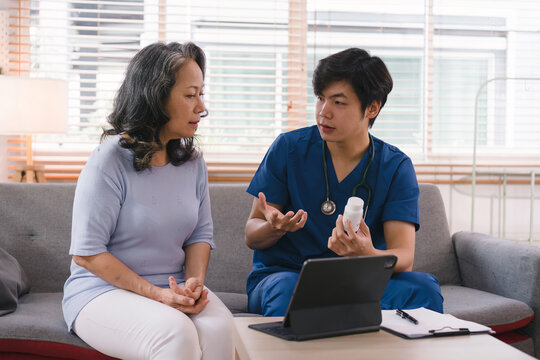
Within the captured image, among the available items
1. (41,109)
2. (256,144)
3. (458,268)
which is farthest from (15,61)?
(458,268)

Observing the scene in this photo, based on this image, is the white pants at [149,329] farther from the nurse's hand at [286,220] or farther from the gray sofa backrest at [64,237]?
the gray sofa backrest at [64,237]

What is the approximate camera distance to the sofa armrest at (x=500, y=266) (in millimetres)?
2096

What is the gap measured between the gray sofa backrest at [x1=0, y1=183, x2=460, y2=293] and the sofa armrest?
0.08m

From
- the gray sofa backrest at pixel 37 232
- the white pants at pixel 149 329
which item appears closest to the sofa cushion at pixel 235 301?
the white pants at pixel 149 329

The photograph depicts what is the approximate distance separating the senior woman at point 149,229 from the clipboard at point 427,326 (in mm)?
467

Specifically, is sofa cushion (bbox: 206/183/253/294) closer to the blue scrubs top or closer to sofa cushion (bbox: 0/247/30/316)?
the blue scrubs top

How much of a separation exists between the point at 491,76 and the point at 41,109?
7.61 ft

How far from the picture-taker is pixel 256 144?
302 cm

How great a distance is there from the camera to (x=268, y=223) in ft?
5.79

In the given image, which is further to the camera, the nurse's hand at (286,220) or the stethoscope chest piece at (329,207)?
the stethoscope chest piece at (329,207)

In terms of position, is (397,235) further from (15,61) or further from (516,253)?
(15,61)

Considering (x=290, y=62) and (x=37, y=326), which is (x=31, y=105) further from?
(x=290, y=62)

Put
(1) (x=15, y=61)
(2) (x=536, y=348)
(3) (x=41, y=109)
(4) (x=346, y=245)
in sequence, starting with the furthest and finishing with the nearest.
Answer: (1) (x=15, y=61), (3) (x=41, y=109), (2) (x=536, y=348), (4) (x=346, y=245)

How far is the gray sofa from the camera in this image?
6.70ft
